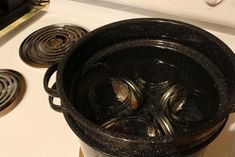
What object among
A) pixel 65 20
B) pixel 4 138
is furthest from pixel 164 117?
pixel 65 20

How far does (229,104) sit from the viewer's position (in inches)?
14.0

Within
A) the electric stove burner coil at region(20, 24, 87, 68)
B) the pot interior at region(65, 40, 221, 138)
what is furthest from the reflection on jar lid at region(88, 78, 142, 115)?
the electric stove burner coil at region(20, 24, 87, 68)

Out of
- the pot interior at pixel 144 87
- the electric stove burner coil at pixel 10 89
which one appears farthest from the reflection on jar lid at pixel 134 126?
the electric stove burner coil at pixel 10 89

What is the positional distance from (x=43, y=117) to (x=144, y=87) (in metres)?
0.19

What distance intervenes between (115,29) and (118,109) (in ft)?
0.43

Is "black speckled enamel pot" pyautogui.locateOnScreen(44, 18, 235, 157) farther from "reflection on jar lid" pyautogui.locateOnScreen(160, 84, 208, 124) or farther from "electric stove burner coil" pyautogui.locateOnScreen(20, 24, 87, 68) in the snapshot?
"electric stove burner coil" pyautogui.locateOnScreen(20, 24, 87, 68)

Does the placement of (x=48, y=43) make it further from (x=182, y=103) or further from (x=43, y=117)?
(x=182, y=103)

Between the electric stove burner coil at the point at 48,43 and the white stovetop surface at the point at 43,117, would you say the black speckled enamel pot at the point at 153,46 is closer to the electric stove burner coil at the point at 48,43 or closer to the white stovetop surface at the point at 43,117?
the white stovetop surface at the point at 43,117

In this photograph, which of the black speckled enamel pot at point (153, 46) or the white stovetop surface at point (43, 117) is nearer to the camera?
the black speckled enamel pot at point (153, 46)

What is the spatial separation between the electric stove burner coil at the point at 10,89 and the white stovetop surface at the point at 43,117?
1cm

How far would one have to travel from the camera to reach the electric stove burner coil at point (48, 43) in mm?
630

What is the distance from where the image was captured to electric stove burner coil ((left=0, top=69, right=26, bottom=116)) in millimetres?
546

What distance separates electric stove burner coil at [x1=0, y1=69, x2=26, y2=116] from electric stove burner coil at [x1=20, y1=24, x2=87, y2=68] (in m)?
0.05

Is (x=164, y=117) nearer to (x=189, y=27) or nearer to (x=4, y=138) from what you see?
(x=189, y=27)
